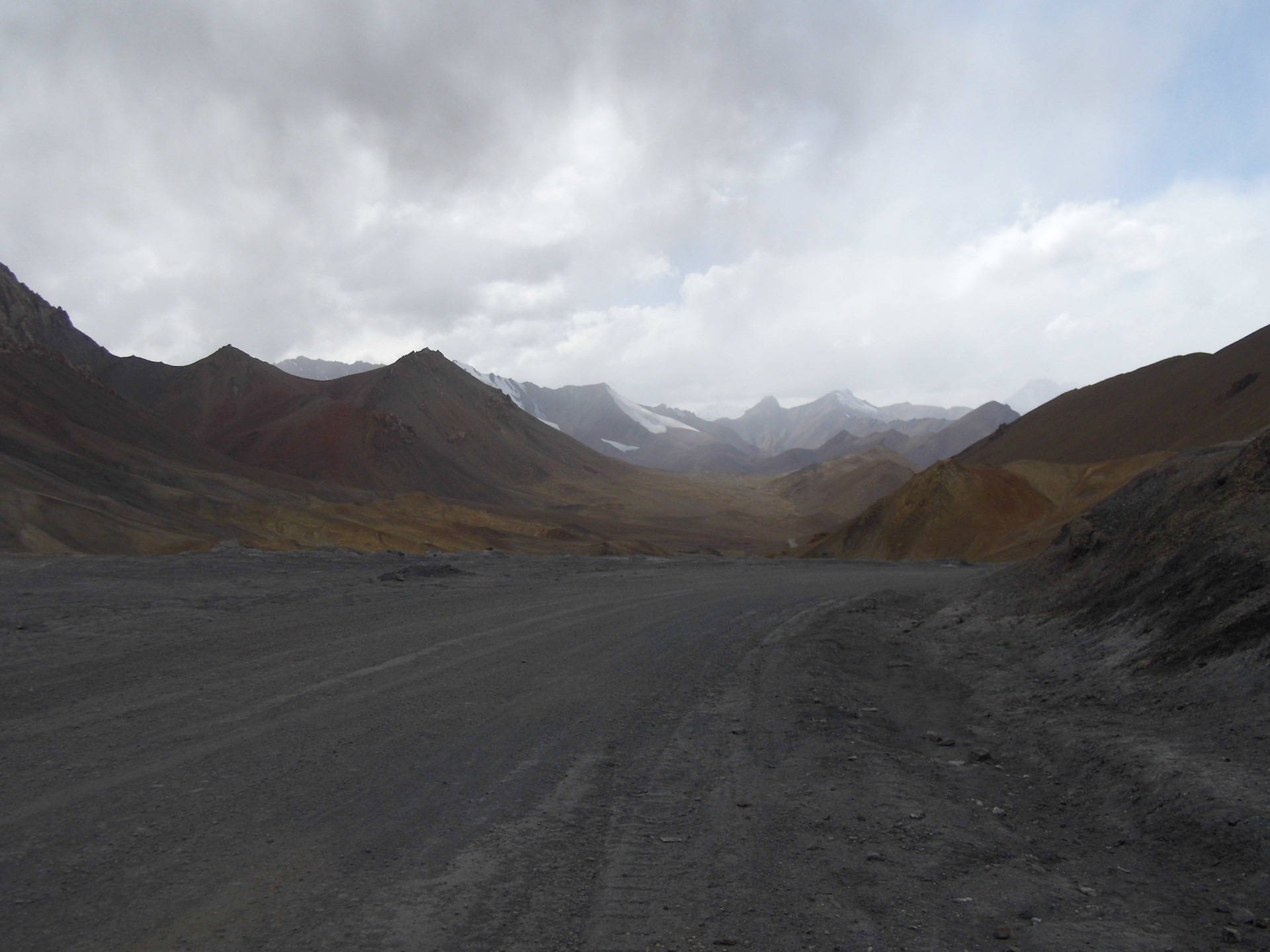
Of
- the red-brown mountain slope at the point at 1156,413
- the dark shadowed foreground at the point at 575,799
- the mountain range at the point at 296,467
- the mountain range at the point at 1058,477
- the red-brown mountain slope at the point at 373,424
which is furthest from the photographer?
the red-brown mountain slope at the point at 373,424

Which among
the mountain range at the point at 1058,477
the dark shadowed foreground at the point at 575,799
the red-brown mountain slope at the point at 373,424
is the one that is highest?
the red-brown mountain slope at the point at 373,424

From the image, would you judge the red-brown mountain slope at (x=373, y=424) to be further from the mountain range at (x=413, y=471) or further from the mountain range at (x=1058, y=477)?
the mountain range at (x=1058, y=477)

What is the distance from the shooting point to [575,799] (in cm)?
548

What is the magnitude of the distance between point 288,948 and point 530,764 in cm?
268

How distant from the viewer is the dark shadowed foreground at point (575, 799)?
3900 millimetres

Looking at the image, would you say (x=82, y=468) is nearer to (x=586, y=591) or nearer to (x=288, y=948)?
(x=586, y=591)

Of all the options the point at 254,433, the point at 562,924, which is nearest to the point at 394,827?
the point at 562,924

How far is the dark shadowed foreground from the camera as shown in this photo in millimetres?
3900

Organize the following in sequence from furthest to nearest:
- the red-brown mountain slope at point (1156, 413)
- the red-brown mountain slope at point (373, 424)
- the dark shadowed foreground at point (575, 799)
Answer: the red-brown mountain slope at point (373, 424)
the red-brown mountain slope at point (1156, 413)
the dark shadowed foreground at point (575, 799)

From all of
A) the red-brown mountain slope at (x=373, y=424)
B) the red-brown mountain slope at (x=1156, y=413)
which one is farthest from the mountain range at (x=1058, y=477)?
the red-brown mountain slope at (x=373, y=424)

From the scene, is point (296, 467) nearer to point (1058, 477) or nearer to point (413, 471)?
point (413, 471)

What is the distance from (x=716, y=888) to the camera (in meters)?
4.22

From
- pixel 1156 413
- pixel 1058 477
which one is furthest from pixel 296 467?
pixel 1156 413

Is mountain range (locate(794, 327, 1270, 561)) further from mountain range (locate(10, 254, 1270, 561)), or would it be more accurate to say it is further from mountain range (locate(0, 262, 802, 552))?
mountain range (locate(0, 262, 802, 552))
